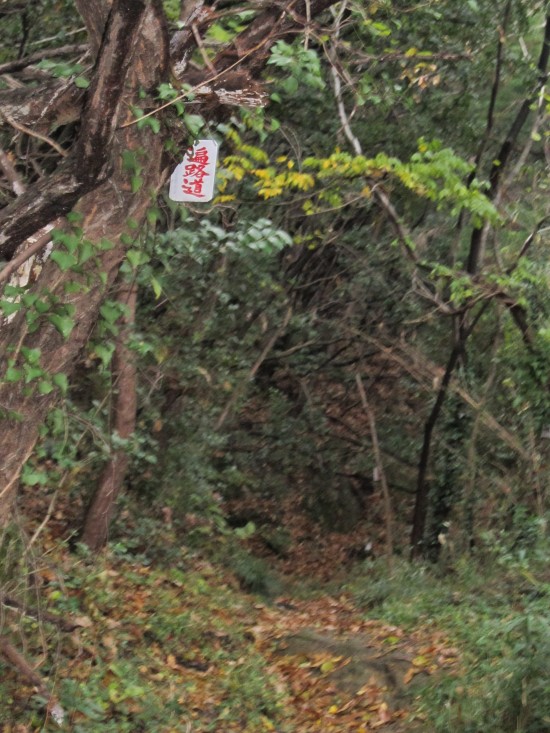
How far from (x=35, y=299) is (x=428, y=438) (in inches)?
338

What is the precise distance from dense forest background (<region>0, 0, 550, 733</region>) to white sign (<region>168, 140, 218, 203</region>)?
0.16m

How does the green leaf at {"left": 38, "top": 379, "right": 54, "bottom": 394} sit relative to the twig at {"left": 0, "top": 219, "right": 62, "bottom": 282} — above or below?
below

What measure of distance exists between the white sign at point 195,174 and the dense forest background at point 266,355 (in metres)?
0.16

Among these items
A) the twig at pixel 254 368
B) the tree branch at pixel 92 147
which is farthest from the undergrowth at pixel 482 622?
the tree branch at pixel 92 147

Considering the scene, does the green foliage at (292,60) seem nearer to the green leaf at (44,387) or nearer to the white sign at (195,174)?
the white sign at (195,174)

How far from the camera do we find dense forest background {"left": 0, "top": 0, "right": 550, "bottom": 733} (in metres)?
4.52

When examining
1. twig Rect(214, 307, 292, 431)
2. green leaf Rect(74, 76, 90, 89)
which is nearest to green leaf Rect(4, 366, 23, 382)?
green leaf Rect(74, 76, 90, 89)

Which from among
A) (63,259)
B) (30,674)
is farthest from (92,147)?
(30,674)

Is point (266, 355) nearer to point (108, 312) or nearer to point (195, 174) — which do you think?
point (195, 174)

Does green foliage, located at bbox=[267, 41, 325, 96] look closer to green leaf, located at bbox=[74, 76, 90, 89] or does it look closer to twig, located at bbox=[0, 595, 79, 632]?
green leaf, located at bbox=[74, 76, 90, 89]

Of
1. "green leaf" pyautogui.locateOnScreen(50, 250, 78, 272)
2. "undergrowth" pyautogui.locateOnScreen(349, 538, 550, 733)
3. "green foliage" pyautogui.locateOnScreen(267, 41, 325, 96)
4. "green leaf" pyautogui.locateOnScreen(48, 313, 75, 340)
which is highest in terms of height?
"green foliage" pyautogui.locateOnScreen(267, 41, 325, 96)

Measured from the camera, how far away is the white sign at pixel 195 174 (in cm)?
557

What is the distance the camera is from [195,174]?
577 cm

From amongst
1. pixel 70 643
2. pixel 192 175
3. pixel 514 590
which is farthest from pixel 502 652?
pixel 192 175
